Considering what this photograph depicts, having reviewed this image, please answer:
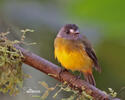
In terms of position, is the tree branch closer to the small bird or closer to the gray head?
the small bird

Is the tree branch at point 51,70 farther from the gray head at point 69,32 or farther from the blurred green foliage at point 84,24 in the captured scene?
the gray head at point 69,32

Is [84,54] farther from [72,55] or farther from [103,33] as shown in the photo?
[103,33]

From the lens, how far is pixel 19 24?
3992 mm

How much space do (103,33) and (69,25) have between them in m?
0.70

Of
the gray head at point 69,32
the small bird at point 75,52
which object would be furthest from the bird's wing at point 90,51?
the gray head at point 69,32

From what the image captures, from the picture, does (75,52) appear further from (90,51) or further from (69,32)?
(69,32)

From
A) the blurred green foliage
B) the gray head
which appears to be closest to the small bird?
the gray head

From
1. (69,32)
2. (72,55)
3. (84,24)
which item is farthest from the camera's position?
(69,32)

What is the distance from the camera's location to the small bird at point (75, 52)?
10.5ft

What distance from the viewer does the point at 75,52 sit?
330 cm

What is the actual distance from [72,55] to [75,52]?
0.25 feet

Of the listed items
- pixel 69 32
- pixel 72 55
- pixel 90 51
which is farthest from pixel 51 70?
pixel 69 32

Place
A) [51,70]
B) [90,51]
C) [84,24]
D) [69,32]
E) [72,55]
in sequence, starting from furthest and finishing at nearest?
[69,32], [90,51], [72,55], [84,24], [51,70]

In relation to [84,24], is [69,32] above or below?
below
